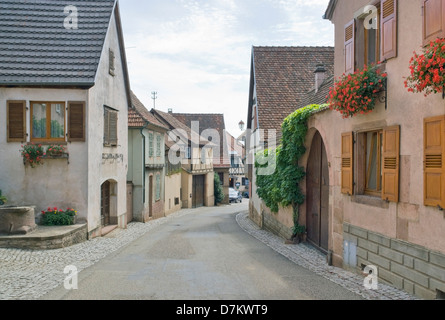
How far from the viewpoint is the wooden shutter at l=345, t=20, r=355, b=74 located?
9453 millimetres

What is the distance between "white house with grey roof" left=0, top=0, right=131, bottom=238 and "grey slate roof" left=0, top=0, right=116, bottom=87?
3 cm

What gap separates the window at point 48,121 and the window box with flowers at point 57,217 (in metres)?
2.21

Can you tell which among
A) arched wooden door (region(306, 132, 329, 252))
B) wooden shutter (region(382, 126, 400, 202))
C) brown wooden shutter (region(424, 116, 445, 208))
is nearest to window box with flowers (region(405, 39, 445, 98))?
brown wooden shutter (region(424, 116, 445, 208))

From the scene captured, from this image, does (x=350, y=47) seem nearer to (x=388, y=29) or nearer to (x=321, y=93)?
(x=388, y=29)

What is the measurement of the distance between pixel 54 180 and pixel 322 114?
8.12m

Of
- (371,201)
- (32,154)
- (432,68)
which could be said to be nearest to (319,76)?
(371,201)

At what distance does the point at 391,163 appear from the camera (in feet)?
25.5

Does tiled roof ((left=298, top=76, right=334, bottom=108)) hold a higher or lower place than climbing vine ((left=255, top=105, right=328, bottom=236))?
higher

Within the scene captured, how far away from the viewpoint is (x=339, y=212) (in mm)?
10094

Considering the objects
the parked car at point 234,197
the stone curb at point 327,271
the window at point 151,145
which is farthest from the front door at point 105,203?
the parked car at point 234,197

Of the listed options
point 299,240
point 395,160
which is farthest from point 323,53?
point 395,160

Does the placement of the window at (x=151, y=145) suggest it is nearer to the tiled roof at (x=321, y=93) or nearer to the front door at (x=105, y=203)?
the front door at (x=105, y=203)

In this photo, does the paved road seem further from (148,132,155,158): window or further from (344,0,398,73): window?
(148,132,155,158): window

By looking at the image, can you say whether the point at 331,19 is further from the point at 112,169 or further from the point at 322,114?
the point at 112,169
